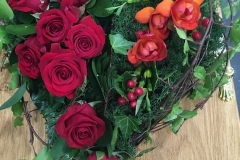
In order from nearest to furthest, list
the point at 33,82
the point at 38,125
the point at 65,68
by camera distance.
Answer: the point at 65,68 → the point at 33,82 → the point at 38,125

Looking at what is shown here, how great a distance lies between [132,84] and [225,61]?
0.17 meters

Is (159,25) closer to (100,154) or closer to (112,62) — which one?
(112,62)

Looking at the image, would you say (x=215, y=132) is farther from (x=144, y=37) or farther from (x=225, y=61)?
(x=144, y=37)

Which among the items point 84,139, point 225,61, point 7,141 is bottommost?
point 7,141

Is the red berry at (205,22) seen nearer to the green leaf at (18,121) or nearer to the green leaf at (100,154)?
the green leaf at (100,154)

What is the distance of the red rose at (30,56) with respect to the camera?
71 cm

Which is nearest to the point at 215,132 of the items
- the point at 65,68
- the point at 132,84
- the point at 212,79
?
the point at 212,79

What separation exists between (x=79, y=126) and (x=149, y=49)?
17 centimetres

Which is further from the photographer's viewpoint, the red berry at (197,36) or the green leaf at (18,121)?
the green leaf at (18,121)

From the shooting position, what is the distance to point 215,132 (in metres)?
0.83

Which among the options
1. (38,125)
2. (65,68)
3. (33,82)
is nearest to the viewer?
(65,68)

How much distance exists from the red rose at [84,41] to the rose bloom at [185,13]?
130mm

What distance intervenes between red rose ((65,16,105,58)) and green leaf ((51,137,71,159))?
0.53ft

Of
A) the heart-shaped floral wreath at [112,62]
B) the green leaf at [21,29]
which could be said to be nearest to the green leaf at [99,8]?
the heart-shaped floral wreath at [112,62]
